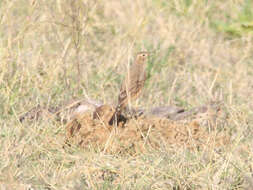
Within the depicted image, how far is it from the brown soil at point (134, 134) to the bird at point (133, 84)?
12cm

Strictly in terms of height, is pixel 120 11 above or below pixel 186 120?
above

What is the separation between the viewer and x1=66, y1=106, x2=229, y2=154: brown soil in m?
Result: 3.70

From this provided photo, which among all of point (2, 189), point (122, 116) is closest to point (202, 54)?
point (122, 116)

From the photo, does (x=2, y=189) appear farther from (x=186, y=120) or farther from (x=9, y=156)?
(x=186, y=120)

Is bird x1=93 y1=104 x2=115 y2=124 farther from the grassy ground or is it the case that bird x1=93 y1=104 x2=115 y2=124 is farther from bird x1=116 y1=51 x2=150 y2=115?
the grassy ground

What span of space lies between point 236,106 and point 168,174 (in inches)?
56.0

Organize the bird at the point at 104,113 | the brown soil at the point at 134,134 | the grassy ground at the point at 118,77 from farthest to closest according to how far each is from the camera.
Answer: the bird at the point at 104,113
the brown soil at the point at 134,134
the grassy ground at the point at 118,77

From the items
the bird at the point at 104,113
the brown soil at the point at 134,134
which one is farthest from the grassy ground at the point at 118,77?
the bird at the point at 104,113

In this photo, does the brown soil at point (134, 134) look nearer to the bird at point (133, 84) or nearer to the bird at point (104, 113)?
the bird at point (104, 113)

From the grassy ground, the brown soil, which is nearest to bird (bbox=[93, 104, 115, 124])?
the brown soil

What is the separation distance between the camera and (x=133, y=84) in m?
4.32

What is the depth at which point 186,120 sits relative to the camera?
4.36m

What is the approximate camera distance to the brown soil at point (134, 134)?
12.2 ft

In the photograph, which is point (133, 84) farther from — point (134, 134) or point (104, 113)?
point (134, 134)
